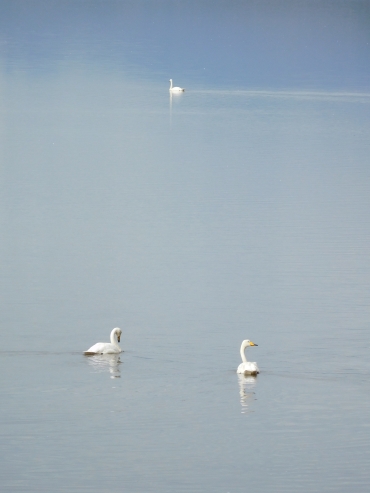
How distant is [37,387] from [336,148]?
20911 millimetres

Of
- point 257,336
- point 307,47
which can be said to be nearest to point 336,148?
point 257,336

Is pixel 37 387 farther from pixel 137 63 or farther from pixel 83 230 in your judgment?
pixel 137 63

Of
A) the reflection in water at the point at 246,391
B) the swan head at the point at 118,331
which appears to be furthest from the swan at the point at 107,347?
the reflection in water at the point at 246,391

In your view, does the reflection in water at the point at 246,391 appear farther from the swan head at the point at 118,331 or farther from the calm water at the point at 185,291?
the swan head at the point at 118,331

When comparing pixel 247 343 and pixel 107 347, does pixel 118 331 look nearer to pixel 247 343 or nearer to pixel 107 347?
pixel 107 347

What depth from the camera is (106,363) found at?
44.5 ft

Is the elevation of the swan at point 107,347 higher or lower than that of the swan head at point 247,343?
higher

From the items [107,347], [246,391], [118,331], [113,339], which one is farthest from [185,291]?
[246,391]

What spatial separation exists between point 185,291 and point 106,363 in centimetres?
367

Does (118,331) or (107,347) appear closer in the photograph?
(107,347)

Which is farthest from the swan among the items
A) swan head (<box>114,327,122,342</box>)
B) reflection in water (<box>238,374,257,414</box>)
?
reflection in water (<box>238,374,257,414</box>)

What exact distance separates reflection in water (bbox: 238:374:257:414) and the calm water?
0.03 meters

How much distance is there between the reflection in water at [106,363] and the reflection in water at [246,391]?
1298 millimetres

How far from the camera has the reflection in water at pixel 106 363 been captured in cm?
1334
